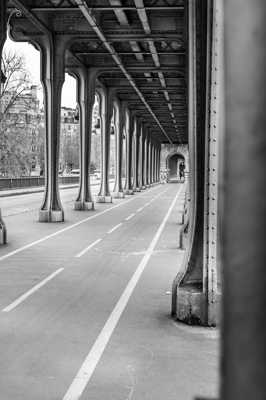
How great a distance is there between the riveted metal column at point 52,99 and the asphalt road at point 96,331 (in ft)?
34.4

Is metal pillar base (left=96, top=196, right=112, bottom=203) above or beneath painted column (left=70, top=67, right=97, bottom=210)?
beneath

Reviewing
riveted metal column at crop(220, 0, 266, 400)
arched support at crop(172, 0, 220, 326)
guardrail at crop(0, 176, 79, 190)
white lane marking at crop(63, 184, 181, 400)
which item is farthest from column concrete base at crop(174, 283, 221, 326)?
guardrail at crop(0, 176, 79, 190)

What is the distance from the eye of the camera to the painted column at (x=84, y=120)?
39.2 metres

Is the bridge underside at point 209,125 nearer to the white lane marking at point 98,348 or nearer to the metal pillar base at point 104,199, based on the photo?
the white lane marking at point 98,348

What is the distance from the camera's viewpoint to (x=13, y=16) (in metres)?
30.2

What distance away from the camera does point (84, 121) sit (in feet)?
130

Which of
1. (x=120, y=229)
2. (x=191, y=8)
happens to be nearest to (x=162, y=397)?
(x=191, y=8)

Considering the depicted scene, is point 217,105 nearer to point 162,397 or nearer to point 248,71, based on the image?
point 162,397

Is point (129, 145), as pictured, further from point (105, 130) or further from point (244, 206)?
point (244, 206)

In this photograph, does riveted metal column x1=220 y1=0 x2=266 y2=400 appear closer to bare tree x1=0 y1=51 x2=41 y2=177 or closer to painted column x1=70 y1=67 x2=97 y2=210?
painted column x1=70 y1=67 x2=97 y2=210

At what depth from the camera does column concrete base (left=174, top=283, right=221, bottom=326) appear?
9758 millimetres

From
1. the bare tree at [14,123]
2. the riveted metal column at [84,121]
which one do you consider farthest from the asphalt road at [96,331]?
the bare tree at [14,123]

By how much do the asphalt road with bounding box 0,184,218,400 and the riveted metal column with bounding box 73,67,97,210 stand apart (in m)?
19.5

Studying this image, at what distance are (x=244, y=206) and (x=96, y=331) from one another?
308 inches
